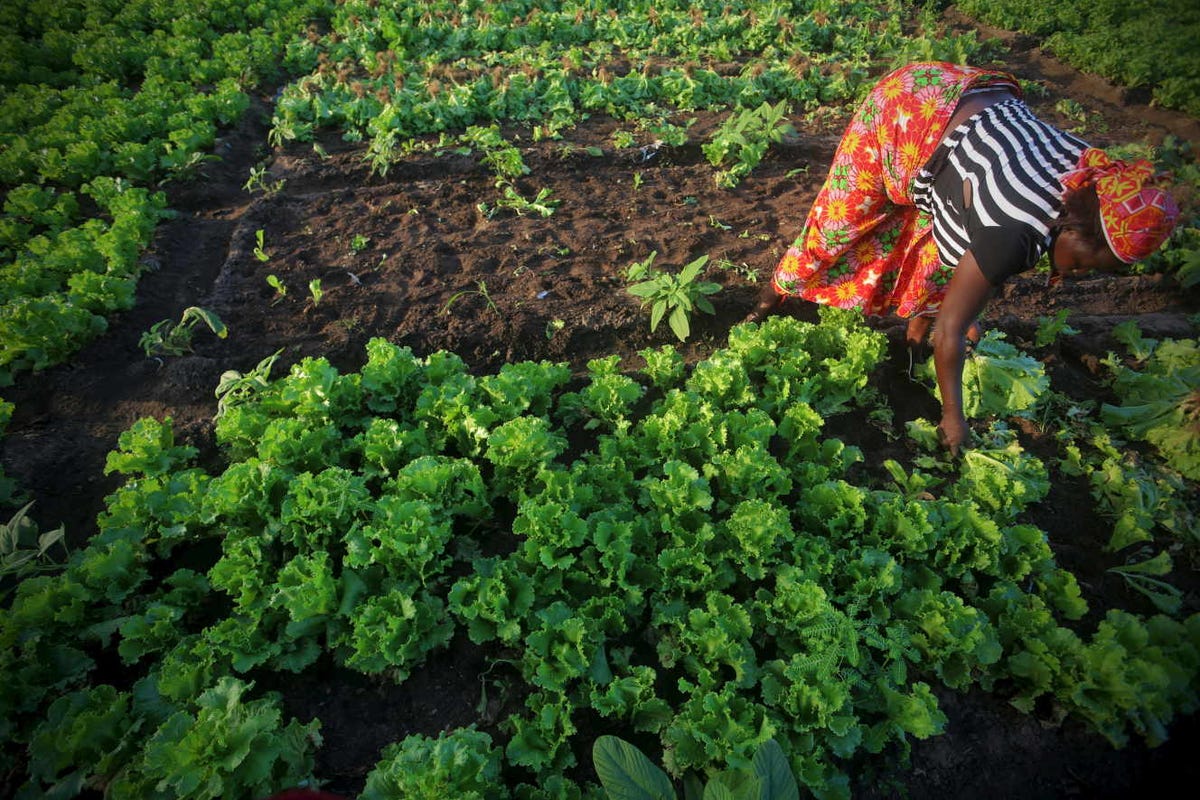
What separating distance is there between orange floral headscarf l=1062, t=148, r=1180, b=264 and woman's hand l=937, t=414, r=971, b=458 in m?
1.24

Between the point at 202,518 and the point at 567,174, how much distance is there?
4.88 m

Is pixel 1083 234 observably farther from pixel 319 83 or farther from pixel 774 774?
pixel 319 83

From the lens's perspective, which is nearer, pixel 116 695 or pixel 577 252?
pixel 116 695

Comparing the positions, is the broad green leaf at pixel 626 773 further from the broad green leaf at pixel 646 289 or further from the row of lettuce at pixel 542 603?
the broad green leaf at pixel 646 289

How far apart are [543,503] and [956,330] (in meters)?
2.29

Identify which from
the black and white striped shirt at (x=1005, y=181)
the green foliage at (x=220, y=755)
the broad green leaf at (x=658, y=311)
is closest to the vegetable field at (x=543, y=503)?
the green foliage at (x=220, y=755)

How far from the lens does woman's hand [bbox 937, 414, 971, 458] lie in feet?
11.7

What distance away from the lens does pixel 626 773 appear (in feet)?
6.53

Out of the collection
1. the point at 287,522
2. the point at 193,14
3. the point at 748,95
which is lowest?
the point at 287,522

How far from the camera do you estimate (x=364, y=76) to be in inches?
336

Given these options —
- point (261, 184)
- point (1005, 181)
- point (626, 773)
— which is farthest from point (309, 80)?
point (626, 773)

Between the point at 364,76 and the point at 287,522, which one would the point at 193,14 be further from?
the point at 287,522

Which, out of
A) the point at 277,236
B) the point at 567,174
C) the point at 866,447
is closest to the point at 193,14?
the point at 277,236

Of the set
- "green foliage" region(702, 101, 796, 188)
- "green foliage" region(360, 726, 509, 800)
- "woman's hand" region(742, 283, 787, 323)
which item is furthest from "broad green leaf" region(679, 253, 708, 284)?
"green foliage" region(360, 726, 509, 800)
